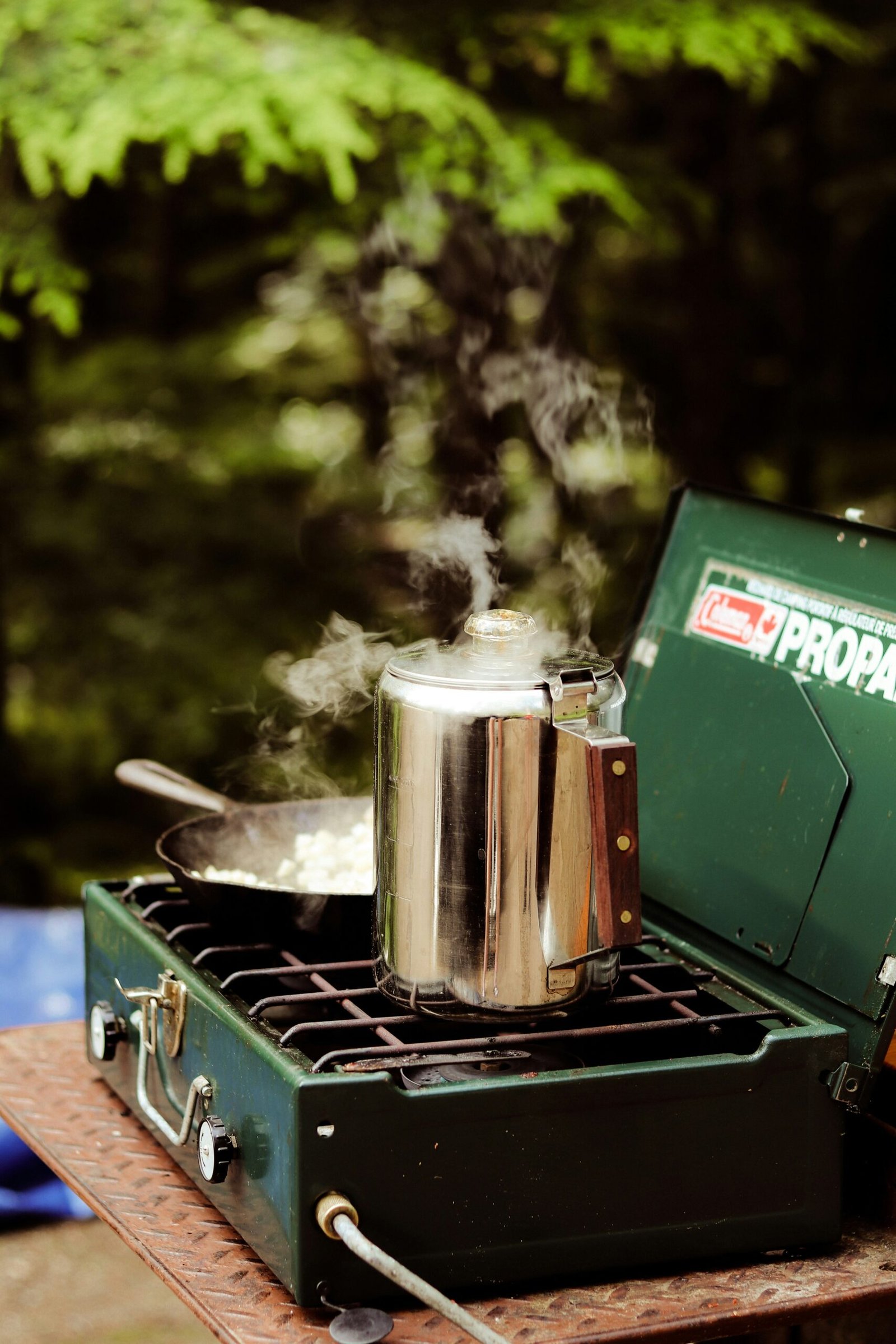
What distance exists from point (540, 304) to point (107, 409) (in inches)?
78.8

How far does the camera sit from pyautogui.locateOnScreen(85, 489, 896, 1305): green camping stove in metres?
1.61

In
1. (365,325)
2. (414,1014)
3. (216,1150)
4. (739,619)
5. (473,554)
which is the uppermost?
(365,325)

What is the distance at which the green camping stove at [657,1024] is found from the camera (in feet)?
5.27

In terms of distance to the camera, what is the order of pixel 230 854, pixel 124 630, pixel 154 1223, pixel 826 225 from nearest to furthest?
pixel 154 1223 → pixel 230 854 → pixel 124 630 → pixel 826 225

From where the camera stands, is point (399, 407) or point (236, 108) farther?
point (399, 407)

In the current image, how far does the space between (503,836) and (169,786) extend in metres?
0.79

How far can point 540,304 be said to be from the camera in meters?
6.27

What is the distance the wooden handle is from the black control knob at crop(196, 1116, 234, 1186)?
20.7 inches

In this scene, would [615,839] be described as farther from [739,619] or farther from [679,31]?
[679,31]

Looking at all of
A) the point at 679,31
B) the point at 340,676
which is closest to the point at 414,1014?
the point at 340,676

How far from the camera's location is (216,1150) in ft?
5.65

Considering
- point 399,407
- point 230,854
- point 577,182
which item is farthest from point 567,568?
point 230,854

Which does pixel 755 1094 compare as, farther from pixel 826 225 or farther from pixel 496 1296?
pixel 826 225

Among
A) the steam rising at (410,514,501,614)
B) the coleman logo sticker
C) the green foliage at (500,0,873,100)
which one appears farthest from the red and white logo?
the green foliage at (500,0,873,100)
